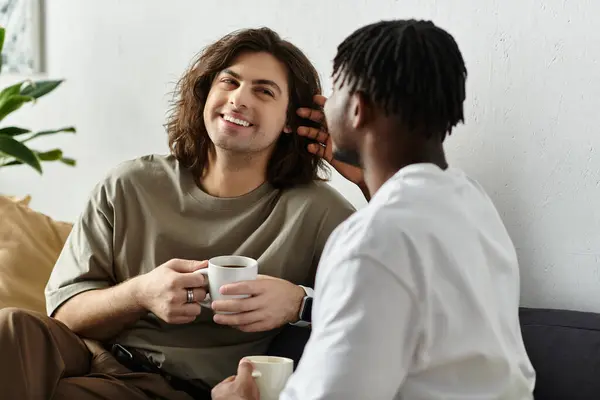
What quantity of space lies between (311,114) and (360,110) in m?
0.79

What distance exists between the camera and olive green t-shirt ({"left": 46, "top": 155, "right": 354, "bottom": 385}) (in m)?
1.80

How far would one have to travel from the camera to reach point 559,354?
1.52m

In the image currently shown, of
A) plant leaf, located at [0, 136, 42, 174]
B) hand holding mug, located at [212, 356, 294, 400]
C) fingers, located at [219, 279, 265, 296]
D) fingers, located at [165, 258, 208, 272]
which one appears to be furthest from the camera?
plant leaf, located at [0, 136, 42, 174]

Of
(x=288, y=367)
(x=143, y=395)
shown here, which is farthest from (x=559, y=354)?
(x=143, y=395)

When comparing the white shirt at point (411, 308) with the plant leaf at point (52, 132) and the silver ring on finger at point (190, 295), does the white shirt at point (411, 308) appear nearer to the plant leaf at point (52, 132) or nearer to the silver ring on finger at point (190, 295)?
the silver ring on finger at point (190, 295)

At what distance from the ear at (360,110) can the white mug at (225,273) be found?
1.62 feet

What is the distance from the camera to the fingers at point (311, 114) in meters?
1.87

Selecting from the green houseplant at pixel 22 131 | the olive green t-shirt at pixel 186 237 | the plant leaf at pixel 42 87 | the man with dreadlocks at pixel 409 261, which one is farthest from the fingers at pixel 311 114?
the plant leaf at pixel 42 87

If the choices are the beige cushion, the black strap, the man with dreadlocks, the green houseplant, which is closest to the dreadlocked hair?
the man with dreadlocks

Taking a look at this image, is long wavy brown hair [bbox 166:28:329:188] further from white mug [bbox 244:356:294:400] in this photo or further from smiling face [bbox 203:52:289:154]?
white mug [bbox 244:356:294:400]

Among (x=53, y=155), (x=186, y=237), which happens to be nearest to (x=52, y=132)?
(x=53, y=155)

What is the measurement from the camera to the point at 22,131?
99.7 inches

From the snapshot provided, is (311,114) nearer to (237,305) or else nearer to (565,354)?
(237,305)

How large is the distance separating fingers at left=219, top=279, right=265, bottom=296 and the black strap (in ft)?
0.90
